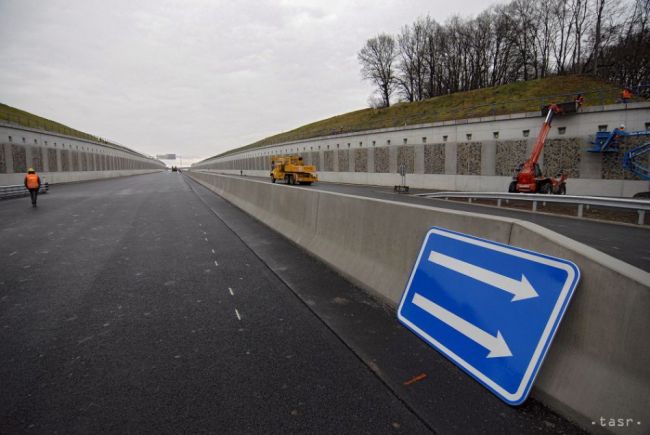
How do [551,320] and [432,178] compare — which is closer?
[551,320]

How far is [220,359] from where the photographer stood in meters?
3.39

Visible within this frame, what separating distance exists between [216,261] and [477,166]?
24.0 metres

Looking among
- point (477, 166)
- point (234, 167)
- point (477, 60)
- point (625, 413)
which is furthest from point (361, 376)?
point (234, 167)

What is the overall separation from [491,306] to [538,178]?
19.6 m

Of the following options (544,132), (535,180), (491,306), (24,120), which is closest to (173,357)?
(491,306)

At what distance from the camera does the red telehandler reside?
752 inches

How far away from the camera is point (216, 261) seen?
7188 mm

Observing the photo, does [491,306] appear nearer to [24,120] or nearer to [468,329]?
[468,329]

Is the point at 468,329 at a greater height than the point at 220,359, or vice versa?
the point at 468,329

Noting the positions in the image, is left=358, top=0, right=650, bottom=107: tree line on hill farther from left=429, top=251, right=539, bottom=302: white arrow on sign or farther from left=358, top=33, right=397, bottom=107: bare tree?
left=429, top=251, right=539, bottom=302: white arrow on sign

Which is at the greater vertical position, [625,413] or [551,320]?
[551,320]

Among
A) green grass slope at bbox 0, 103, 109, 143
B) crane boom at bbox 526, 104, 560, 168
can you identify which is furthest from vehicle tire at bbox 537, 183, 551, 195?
green grass slope at bbox 0, 103, 109, 143

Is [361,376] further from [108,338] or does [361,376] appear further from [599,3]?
[599,3]

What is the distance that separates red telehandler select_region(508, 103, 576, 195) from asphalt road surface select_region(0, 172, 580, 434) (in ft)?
56.7
